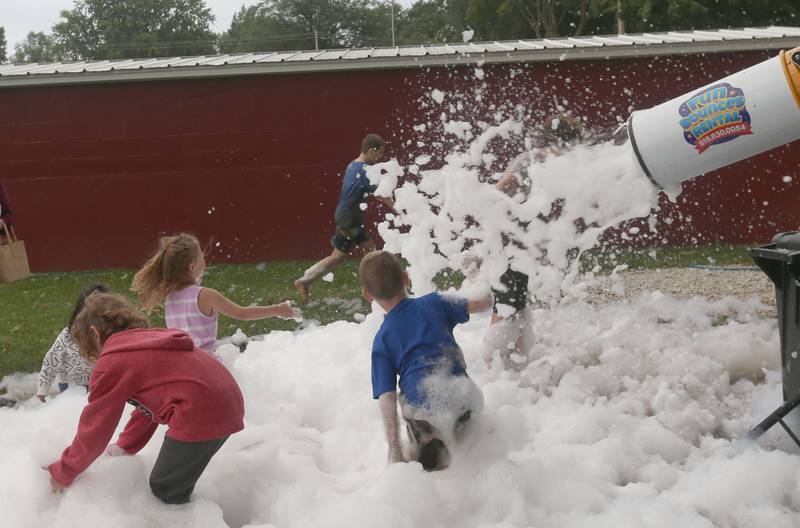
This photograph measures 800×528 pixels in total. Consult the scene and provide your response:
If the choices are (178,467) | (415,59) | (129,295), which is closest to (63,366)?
(178,467)

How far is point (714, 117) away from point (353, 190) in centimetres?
436

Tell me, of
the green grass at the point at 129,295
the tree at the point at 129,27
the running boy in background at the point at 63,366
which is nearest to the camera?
the running boy in background at the point at 63,366

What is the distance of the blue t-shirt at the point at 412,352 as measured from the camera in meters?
3.77

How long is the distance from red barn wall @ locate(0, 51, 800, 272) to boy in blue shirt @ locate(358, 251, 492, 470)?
23.8ft

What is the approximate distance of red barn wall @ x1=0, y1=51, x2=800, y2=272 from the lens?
11.1 m

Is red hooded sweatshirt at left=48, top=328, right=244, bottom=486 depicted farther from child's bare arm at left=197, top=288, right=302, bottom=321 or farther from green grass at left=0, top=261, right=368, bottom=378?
green grass at left=0, top=261, right=368, bottom=378

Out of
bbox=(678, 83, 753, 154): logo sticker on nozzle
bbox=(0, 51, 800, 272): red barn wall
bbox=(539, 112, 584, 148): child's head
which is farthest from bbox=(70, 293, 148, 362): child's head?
bbox=(0, 51, 800, 272): red barn wall

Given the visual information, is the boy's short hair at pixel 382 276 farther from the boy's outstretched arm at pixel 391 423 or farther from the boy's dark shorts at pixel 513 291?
the boy's dark shorts at pixel 513 291

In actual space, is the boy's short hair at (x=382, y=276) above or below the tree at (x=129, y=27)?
below

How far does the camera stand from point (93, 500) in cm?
364

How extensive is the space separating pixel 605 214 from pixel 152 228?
8048mm

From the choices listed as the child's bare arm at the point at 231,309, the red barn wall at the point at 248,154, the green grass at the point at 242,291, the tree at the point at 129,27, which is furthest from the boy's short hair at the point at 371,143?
the tree at the point at 129,27

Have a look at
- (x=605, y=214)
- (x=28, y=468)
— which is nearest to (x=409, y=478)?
(x=28, y=468)

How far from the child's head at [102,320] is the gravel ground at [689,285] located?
15.4ft
